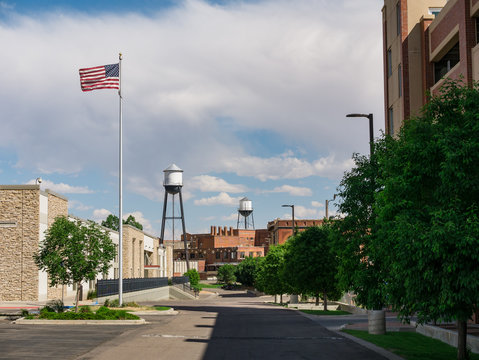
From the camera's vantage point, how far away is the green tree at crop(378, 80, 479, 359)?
13859 mm

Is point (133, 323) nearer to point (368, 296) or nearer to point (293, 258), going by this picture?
point (368, 296)

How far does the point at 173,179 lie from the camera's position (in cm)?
11562

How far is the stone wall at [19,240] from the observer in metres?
47.7

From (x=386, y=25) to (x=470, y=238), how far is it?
32.4 metres

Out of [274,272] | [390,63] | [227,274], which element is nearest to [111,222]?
[227,274]

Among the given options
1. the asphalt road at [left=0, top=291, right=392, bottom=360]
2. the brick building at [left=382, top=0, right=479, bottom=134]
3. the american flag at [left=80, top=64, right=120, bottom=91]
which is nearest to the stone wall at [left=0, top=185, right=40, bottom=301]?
the american flag at [left=80, top=64, right=120, bottom=91]

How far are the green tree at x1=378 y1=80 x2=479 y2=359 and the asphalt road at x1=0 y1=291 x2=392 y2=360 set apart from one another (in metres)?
4.18

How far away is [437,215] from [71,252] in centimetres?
2318

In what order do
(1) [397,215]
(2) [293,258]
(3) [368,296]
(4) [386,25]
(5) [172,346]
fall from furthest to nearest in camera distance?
(2) [293,258] < (4) [386,25] < (3) [368,296] < (5) [172,346] < (1) [397,215]

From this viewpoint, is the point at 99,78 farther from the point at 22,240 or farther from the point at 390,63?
the point at 390,63

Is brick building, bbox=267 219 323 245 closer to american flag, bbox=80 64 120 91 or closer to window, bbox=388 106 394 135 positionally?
window, bbox=388 106 394 135

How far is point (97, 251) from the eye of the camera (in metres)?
33.4

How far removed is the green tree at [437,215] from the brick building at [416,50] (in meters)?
13.6

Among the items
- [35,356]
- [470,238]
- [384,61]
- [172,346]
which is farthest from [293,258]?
[470,238]
